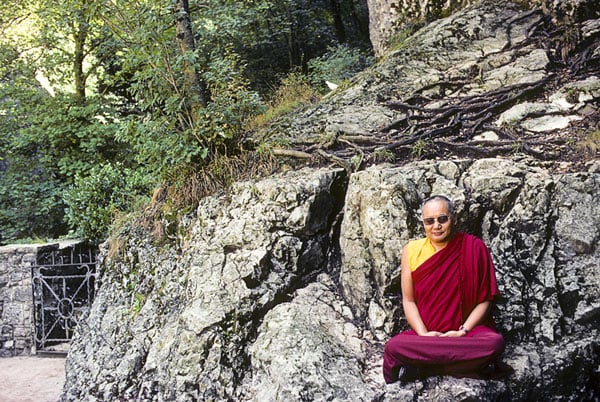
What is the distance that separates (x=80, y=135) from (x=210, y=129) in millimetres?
7437

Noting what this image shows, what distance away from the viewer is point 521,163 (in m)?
4.80

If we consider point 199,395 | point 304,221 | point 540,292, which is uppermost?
point 304,221

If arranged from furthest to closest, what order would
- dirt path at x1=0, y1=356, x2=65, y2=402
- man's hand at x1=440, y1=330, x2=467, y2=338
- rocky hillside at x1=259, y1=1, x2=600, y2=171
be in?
dirt path at x1=0, y1=356, x2=65, y2=402 < rocky hillside at x1=259, y1=1, x2=600, y2=171 < man's hand at x1=440, y1=330, x2=467, y2=338

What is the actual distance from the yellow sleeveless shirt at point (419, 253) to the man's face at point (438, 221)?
81 mm

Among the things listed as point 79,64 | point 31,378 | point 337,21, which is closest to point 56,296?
point 31,378

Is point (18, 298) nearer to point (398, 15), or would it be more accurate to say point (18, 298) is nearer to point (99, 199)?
point (99, 199)

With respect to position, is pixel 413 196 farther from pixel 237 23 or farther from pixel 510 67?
pixel 237 23

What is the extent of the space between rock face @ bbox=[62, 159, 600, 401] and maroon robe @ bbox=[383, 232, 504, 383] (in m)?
0.36

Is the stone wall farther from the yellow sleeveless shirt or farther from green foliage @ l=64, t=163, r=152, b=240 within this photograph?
the yellow sleeveless shirt

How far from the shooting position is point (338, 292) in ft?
16.1

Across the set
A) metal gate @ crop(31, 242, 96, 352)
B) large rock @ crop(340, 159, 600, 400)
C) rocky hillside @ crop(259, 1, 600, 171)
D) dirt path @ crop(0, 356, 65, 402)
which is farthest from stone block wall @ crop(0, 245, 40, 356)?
large rock @ crop(340, 159, 600, 400)

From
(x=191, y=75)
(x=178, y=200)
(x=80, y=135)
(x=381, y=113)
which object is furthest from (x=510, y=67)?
(x=80, y=135)

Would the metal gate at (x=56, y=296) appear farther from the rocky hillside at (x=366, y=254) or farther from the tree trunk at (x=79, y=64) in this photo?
the tree trunk at (x=79, y=64)

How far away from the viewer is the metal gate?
28.1 feet
